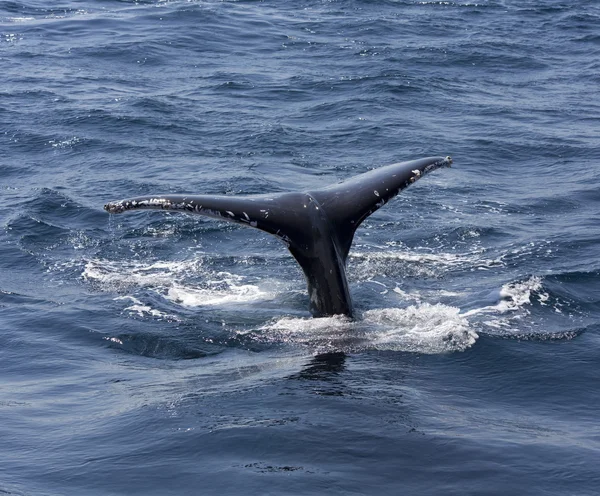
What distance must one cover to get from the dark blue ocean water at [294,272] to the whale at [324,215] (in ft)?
1.65

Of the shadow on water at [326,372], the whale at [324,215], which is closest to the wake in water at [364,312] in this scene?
the shadow on water at [326,372]

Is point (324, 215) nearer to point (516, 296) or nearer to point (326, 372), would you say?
point (326, 372)

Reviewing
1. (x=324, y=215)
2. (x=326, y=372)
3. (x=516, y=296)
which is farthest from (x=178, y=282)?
(x=326, y=372)

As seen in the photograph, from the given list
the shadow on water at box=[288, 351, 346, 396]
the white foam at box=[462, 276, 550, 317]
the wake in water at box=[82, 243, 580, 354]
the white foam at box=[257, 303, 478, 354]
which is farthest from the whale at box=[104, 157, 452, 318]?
the white foam at box=[462, 276, 550, 317]

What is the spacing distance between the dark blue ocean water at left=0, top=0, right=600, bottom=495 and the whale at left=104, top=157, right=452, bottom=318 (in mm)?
503

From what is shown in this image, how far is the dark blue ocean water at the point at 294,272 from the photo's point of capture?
802 cm

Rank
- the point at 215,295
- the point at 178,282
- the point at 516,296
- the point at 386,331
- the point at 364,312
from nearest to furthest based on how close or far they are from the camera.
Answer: the point at 386,331
the point at 364,312
the point at 516,296
the point at 215,295
the point at 178,282

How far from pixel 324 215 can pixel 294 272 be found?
3439 mm

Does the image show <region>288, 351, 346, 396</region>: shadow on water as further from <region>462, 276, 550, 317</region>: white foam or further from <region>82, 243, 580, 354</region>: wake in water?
<region>462, 276, 550, 317</region>: white foam

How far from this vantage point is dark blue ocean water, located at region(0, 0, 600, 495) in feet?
26.3

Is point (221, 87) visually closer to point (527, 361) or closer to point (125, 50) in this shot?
point (125, 50)

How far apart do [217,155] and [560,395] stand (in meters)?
11.8

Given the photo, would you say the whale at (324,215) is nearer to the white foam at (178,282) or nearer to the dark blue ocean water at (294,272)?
the dark blue ocean water at (294,272)

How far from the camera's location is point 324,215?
34.6ft
